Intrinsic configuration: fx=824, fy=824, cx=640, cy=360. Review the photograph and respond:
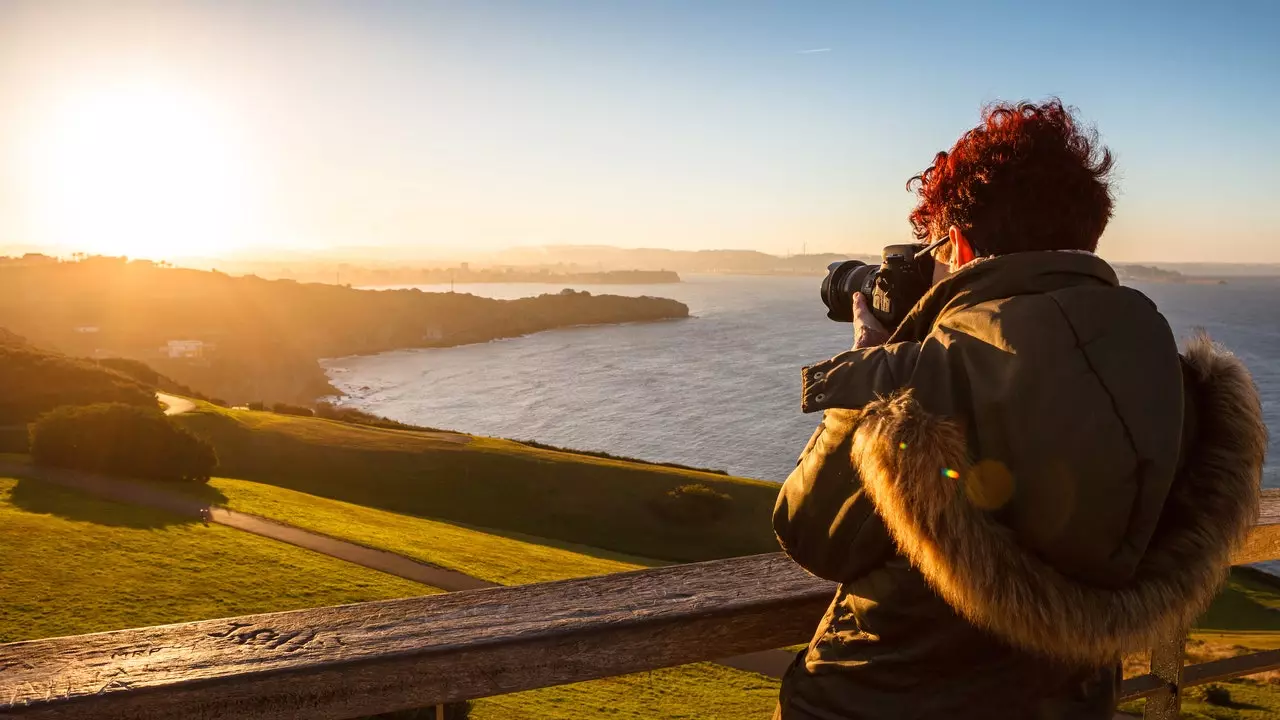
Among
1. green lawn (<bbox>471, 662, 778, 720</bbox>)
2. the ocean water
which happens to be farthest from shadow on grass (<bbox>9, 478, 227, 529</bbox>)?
the ocean water

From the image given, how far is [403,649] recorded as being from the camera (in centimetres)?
154

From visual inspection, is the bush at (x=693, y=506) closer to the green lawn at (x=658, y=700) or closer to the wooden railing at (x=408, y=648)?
the green lawn at (x=658, y=700)

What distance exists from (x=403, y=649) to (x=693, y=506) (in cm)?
2776

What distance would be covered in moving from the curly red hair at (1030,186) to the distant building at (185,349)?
98.9 m

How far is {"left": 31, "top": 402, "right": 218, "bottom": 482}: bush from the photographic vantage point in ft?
78.7

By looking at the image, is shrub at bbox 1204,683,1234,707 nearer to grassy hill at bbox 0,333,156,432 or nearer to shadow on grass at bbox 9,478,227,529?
shadow on grass at bbox 9,478,227,529

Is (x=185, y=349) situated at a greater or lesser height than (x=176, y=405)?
lesser

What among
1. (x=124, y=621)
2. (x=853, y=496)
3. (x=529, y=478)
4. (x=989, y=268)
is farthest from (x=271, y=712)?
(x=529, y=478)

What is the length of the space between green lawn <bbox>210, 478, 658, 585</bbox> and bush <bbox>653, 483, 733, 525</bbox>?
370cm

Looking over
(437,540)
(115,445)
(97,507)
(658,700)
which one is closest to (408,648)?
(658,700)

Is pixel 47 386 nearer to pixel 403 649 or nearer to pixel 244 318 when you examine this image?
pixel 403 649

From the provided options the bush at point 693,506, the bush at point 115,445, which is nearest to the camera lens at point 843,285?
the bush at point 115,445

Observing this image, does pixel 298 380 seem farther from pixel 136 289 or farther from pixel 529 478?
pixel 529 478

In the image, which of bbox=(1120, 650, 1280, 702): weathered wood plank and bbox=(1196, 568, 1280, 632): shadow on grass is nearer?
bbox=(1120, 650, 1280, 702): weathered wood plank
